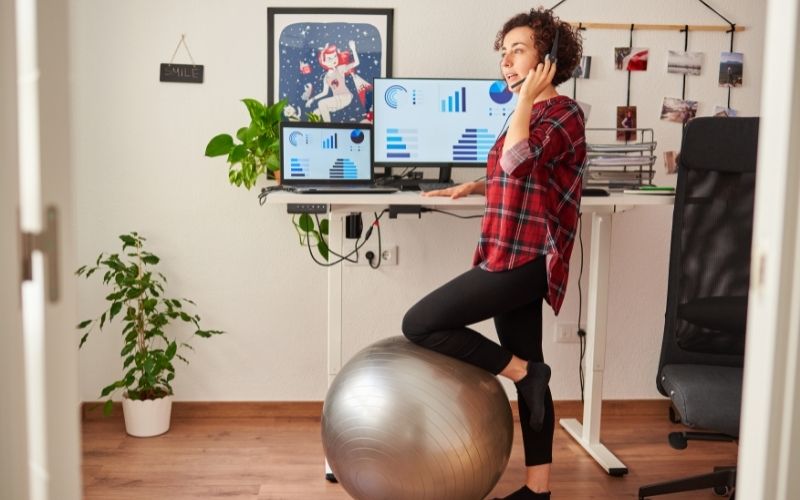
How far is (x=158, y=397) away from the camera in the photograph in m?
3.05

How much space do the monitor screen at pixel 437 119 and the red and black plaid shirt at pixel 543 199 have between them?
2.58 feet

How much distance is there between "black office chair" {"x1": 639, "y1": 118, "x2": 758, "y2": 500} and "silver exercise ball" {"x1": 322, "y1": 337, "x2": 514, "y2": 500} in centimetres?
48

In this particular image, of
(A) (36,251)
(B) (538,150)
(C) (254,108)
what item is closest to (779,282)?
(A) (36,251)

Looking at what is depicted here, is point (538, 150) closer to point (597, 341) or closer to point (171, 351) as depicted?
point (597, 341)

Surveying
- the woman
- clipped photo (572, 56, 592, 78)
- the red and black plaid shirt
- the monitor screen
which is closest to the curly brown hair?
the woman

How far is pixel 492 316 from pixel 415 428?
1.23 ft

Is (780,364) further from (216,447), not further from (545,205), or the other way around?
(216,447)

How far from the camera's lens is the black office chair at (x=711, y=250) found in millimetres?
1998

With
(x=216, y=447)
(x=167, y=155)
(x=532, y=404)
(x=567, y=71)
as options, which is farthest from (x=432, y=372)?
(x=167, y=155)

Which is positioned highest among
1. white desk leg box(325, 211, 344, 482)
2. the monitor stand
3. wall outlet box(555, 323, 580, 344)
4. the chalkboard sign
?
the chalkboard sign

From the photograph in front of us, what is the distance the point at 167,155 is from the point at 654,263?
78.9 inches

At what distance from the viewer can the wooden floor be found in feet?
8.36

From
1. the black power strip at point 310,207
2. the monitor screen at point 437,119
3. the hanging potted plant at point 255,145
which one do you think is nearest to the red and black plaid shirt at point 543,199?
the black power strip at point 310,207

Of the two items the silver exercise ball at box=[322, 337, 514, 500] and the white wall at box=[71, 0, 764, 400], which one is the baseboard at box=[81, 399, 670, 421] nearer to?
the white wall at box=[71, 0, 764, 400]
